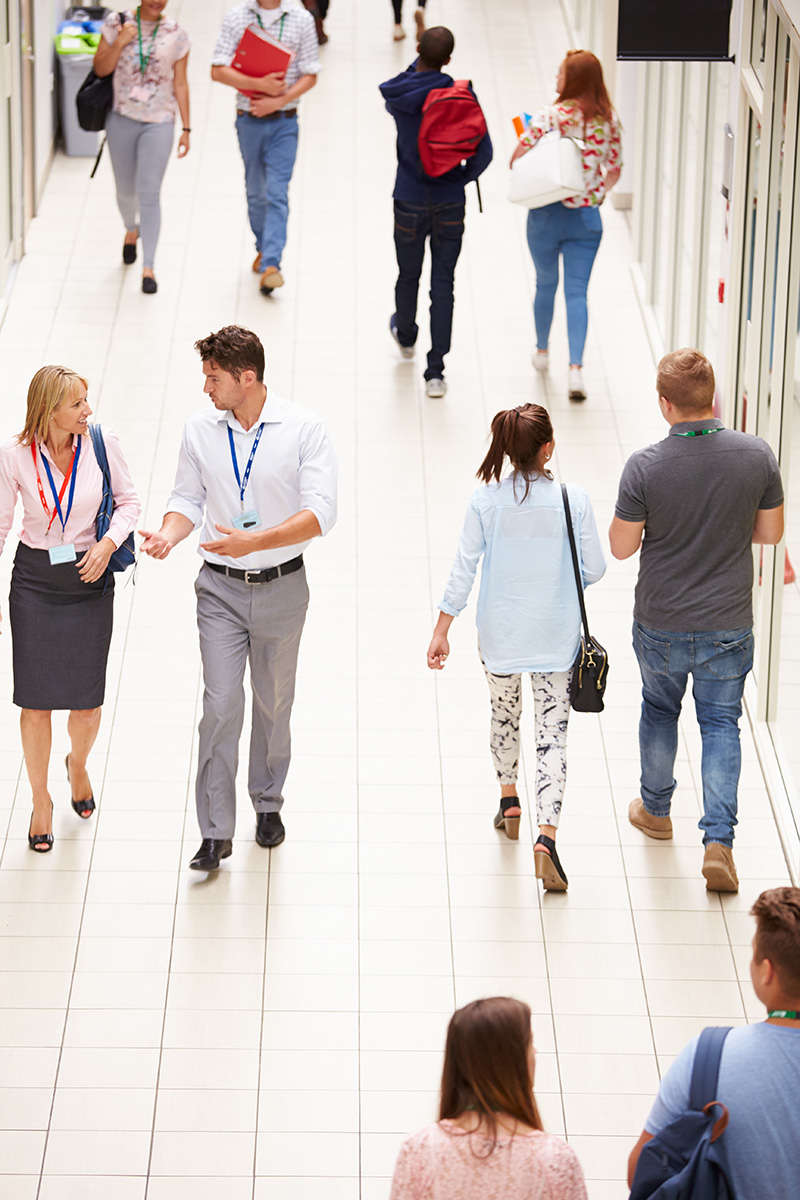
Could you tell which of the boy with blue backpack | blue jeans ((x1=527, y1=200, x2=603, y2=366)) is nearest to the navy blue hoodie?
blue jeans ((x1=527, y1=200, x2=603, y2=366))

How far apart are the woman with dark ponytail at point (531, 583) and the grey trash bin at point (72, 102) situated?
21.2ft

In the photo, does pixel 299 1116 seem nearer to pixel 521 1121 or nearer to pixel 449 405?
pixel 521 1121

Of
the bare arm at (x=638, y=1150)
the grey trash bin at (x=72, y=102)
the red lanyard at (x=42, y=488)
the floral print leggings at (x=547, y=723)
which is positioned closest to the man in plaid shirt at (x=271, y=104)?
the grey trash bin at (x=72, y=102)

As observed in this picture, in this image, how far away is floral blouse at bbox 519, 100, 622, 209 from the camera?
7.47 metres

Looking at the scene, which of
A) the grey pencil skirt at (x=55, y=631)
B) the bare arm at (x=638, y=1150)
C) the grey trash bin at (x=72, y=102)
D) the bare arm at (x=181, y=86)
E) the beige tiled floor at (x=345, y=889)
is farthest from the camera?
the grey trash bin at (x=72, y=102)

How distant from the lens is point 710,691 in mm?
4723

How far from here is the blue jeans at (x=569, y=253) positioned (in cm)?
781

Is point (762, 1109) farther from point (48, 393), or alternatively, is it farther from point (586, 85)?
point (586, 85)

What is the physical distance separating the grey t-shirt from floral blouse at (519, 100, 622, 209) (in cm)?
335

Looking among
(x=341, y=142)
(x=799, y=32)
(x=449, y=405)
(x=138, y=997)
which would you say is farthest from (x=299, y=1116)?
(x=341, y=142)

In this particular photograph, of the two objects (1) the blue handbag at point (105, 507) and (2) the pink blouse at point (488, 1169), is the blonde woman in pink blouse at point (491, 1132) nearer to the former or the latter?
(2) the pink blouse at point (488, 1169)

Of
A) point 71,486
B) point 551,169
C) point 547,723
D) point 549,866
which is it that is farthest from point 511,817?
point 551,169

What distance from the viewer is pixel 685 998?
442 centimetres

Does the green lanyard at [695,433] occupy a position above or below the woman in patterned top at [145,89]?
below
